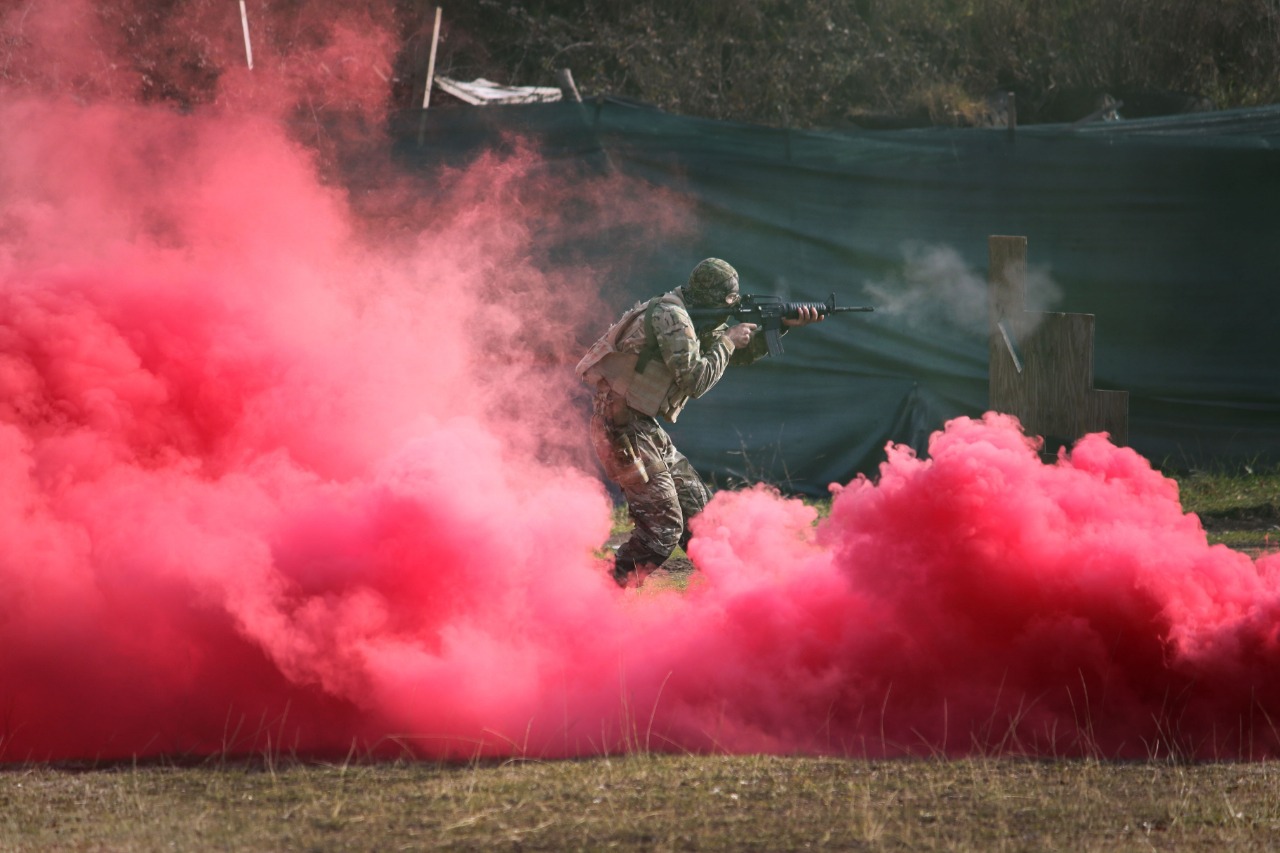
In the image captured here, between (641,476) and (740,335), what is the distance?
91 cm

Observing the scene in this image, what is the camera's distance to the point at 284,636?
5398mm

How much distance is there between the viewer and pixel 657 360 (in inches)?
272

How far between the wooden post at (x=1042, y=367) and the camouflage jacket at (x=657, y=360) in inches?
93.2

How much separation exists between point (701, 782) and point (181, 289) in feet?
11.6

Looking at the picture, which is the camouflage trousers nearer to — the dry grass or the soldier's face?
the soldier's face

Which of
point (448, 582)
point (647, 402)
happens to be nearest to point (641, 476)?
point (647, 402)

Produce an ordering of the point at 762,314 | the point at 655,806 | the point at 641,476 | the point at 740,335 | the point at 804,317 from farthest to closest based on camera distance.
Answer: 1. the point at 804,317
2. the point at 762,314
3. the point at 740,335
4. the point at 641,476
5. the point at 655,806

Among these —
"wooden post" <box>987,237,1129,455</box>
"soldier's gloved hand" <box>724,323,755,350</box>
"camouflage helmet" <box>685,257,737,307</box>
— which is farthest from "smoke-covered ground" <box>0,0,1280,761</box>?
"wooden post" <box>987,237,1129,455</box>

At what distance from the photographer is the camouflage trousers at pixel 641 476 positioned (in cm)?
686

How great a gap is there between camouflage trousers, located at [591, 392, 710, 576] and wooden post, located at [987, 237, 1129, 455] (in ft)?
8.72

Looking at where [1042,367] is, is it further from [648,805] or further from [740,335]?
[648,805]

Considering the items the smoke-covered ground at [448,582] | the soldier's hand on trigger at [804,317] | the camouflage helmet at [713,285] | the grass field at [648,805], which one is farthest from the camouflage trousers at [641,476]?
the grass field at [648,805]

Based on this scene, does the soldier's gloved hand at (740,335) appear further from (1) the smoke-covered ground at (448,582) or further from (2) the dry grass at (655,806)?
(2) the dry grass at (655,806)

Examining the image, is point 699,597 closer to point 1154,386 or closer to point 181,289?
point 181,289
